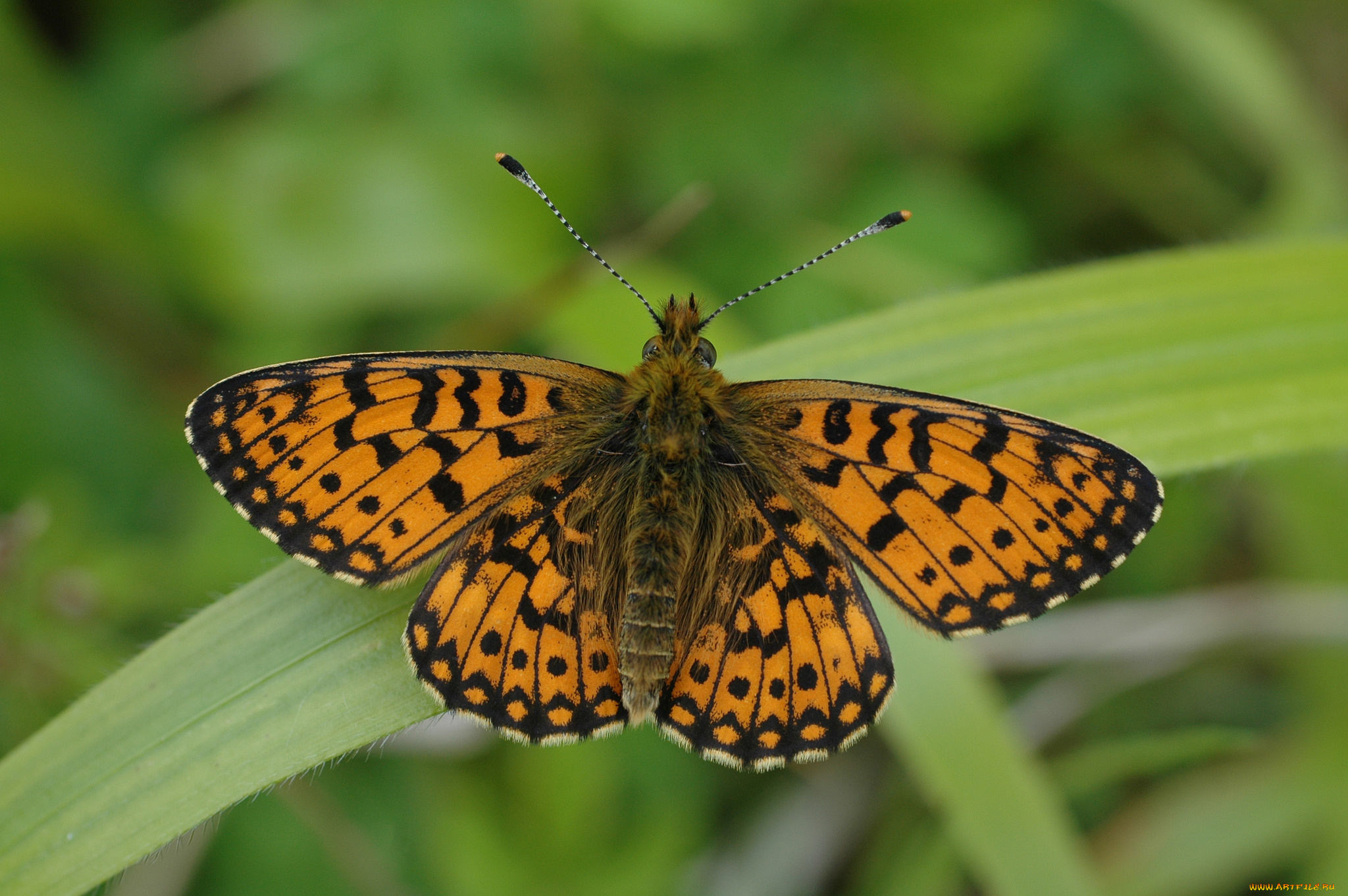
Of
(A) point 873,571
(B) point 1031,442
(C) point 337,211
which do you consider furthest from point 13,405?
(B) point 1031,442

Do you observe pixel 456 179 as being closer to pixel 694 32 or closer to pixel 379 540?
pixel 694 32

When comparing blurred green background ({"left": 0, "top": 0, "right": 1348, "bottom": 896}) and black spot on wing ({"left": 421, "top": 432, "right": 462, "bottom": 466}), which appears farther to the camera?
blurred green background ({"left": 0, "top": 0, "right": 1348, "bottom": 896})

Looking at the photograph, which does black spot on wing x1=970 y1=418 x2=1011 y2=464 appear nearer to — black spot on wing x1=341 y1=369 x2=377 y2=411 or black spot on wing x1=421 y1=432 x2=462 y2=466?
black spot on wing x1=421 y1=432 x2=462 y2=466

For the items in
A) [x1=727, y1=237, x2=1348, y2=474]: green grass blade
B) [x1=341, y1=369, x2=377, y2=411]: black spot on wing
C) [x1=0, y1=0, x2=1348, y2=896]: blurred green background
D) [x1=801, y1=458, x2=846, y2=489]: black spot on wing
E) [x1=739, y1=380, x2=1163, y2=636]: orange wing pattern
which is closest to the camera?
[x1=739, y1=380, x2=1163, y2=636]: orange wing pattern

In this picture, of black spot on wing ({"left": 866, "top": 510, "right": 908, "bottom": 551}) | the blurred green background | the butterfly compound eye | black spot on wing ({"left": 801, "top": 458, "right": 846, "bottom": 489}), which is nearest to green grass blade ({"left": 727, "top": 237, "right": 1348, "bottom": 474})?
the butterfly compound eye

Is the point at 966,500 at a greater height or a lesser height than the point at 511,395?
lesser

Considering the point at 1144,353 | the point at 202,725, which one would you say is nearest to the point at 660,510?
the point at 202,725

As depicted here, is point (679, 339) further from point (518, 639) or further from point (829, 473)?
point (518, 639)
